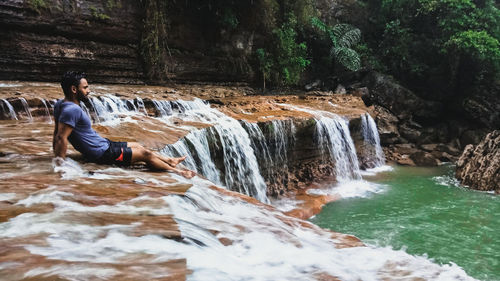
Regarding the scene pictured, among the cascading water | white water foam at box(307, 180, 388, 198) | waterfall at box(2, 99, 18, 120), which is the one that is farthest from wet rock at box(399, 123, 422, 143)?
waterfall at box(2, 99, 18, 120)

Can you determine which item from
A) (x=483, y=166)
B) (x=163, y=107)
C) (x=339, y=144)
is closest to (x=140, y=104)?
(x=163, y=107)

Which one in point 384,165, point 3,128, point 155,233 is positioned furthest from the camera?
point 384,165

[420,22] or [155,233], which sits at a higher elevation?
[420,22]

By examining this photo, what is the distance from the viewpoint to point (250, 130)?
823 cm

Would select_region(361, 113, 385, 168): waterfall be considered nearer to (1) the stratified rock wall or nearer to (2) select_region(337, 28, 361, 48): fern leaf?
(2) select_region(337, 28, 361, 48): fern leaf

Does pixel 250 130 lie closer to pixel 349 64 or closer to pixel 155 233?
pixel 155 233

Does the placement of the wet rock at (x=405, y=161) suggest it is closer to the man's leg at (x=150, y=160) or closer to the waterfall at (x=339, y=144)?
the waterfall at (x=339, y=144)

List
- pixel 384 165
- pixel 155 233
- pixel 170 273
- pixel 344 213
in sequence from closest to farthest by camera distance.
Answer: pixel 170 273
pixel 155 233
pixel 344 213
pixel 384 165

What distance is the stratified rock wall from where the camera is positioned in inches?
352

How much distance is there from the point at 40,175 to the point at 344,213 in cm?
634

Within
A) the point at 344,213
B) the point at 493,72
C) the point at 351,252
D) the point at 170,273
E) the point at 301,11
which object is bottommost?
the point at 344,213

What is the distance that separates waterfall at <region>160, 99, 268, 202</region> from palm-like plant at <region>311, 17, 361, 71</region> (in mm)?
10716

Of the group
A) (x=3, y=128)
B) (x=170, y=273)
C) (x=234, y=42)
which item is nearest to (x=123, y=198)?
(x=170, y=273)

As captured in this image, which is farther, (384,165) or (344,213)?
(384,165)
